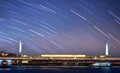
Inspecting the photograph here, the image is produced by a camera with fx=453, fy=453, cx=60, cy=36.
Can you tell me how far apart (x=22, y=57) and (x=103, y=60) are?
110 ft

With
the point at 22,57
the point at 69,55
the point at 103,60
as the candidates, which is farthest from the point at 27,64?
the point at 103,60

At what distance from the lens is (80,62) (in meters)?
186

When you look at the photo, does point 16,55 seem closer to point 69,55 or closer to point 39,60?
point 39,60

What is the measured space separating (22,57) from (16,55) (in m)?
Result: 4.15

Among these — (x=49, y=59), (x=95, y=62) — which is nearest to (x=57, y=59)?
(x=49, y=59)

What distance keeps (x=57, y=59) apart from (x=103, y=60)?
751 inches

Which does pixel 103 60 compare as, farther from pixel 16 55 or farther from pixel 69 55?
pixel 16 55

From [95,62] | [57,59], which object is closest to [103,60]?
[95,62]

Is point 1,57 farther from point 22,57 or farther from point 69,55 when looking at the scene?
point 69,55

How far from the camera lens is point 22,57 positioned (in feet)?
616

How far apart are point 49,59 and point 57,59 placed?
3.31 m

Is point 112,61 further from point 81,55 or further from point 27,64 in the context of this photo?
point 27,64

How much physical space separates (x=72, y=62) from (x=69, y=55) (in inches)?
219

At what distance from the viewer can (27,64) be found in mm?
184125
